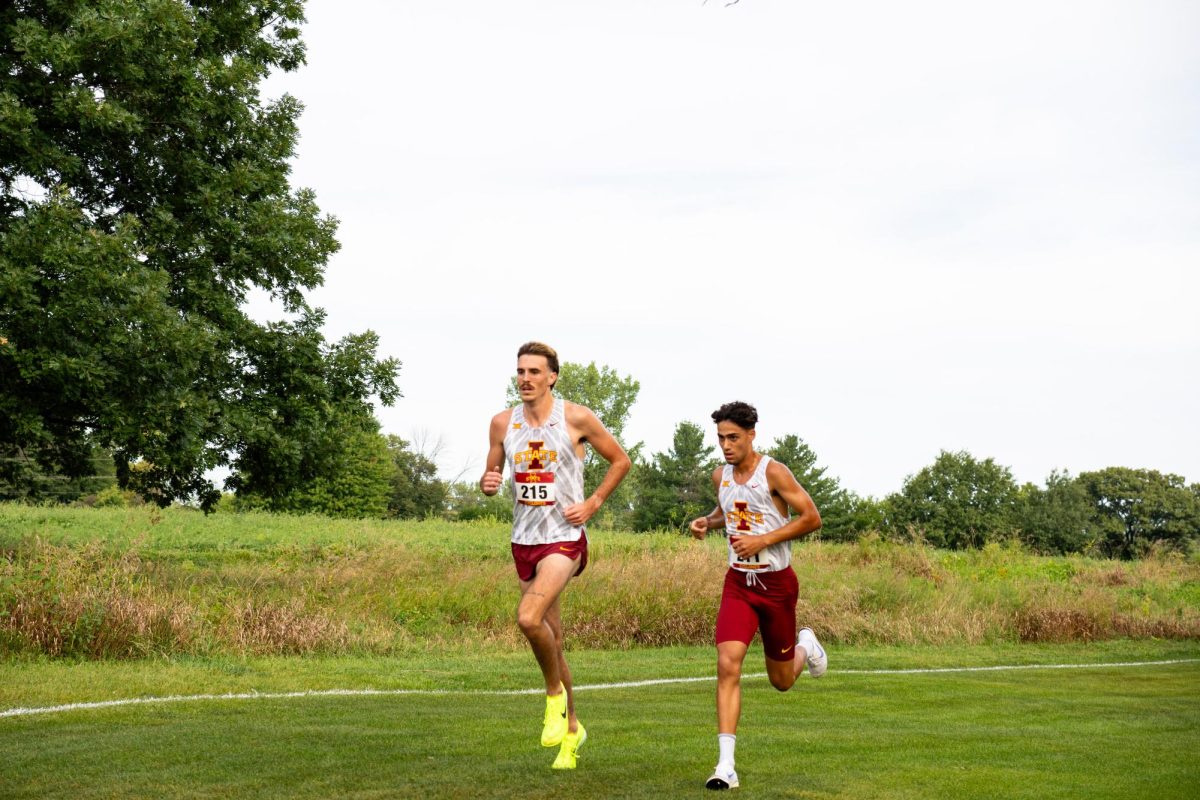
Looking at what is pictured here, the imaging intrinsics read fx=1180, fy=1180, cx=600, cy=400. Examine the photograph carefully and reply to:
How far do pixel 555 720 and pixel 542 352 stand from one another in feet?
8.35

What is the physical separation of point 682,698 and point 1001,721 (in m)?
3.42

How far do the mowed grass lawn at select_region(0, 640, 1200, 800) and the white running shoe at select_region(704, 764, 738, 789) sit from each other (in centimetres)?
14

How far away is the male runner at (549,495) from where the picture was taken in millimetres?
8070

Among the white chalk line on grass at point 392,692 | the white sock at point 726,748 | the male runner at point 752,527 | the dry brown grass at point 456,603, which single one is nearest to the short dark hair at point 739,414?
the male runner at point 752,527

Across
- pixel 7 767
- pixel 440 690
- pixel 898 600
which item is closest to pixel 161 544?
pixel 898 600

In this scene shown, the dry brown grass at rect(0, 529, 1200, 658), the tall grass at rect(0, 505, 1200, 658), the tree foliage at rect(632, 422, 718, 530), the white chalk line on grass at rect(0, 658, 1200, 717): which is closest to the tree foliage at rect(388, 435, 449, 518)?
the tree foliage at rect(632, 422, 718, 530)

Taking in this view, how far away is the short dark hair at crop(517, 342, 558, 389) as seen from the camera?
8148mm

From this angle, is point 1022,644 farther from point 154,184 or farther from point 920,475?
point 920,475

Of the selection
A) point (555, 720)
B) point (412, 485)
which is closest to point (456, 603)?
point (555, 720)

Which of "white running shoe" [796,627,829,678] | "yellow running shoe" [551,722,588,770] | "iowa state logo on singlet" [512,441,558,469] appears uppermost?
"iowa state logo on singlet" [512,441,558,469]

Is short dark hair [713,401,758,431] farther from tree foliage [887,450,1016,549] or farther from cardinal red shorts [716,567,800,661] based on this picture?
tree foliage [887,450,1016,549]

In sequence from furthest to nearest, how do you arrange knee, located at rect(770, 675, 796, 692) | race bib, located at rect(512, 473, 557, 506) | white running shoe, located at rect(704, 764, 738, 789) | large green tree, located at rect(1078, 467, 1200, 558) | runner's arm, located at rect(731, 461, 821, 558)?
large green tree, located at rect(1078, 467, 1200, 558) < knee, located at rect(770, 675, 796, 692) < race bib, located at rect(512, 473, 557, 506) < runner's arm, located at rect(731, 461, 821, 558) < white running shoe, located at rect(704, 764, 738, 789)

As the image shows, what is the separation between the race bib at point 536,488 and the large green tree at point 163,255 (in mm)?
13196

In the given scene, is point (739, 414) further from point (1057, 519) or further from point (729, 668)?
point (1057, 519)
